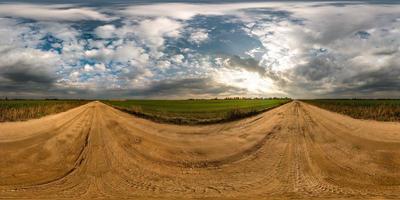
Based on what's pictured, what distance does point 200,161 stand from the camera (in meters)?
15.5

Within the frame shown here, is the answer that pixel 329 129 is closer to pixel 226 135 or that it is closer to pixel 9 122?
pixel 226 135

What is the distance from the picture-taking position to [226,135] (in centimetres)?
1919

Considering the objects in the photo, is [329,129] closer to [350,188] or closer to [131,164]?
[350,188]

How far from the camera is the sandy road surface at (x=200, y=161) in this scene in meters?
12.2

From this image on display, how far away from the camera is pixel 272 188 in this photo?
40.0 feet

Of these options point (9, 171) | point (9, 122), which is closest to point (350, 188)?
point (9, 171)

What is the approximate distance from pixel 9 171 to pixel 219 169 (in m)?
7.03

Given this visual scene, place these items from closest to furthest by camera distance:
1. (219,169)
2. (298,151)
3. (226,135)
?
(219,169) < (298,151) < (226,135)

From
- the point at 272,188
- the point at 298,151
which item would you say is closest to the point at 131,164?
the point at 272,188

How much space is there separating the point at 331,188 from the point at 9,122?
19695mm

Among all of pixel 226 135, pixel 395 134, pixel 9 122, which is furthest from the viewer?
pixel 9 122

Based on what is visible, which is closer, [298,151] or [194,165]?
[194,165]

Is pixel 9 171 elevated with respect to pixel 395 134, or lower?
lower

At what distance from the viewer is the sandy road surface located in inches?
480
